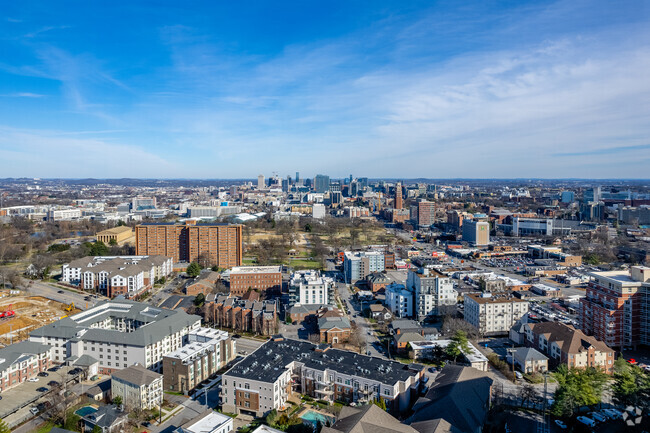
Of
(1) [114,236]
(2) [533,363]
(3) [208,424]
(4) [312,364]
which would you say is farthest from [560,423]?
(1) [114,236]

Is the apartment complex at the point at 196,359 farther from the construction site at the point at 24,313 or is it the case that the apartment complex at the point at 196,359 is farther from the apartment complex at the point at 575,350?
the apartment complex at the point at 575,350

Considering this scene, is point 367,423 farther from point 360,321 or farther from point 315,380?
point 360,321

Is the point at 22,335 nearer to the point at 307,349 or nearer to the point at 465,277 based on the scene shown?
the point at 307,349

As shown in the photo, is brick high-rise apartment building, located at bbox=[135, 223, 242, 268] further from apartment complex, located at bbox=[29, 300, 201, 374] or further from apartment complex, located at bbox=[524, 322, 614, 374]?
apartment complex, located at bbox=[524, 322, 614, 374]

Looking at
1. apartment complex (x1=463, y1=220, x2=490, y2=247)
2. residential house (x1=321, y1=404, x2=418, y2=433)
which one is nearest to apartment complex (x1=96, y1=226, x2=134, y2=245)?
residential house (x1=321, y1=404, x2=418, y2=433)

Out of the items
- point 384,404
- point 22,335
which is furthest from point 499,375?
point 22,335

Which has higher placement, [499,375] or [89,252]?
[89,252]
